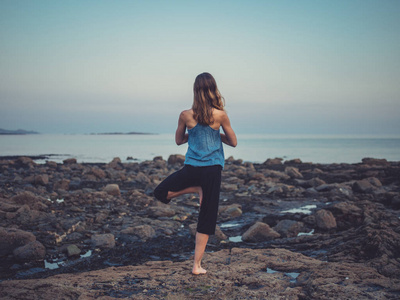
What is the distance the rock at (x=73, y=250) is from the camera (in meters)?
5.92

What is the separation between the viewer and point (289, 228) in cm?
732

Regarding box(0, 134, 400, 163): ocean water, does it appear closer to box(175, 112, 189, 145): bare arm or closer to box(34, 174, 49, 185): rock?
box(34, 174, 49, 185): rock

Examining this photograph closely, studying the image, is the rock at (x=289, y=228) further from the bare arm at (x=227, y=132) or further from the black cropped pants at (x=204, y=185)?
the bare arm at (x=227, y=132)

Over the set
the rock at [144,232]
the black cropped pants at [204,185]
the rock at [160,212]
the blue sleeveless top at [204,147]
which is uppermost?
the blue sleeveless top at [204,147]

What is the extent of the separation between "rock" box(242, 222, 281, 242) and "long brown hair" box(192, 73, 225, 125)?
400cm

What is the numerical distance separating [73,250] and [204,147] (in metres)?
3.83

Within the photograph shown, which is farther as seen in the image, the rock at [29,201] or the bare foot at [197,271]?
the rock at [29,201]

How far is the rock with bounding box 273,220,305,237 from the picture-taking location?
7.23 metres

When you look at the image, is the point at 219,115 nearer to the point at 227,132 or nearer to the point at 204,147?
the point at 227,132

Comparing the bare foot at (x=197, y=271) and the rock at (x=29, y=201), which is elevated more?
the bare foot at (x=197, y=271)

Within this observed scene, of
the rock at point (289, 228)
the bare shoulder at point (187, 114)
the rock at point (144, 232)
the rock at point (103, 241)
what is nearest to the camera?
the bare shoulder at point (187, 114)

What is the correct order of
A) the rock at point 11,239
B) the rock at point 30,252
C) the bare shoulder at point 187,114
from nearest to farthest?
the bare shoulder at point 187,114, the rock at point 30,252, the rock at point 11,239

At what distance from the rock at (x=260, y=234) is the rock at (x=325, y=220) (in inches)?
51.1

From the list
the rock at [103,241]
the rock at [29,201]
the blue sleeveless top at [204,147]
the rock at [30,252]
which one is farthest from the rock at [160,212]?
the blue sleeveless top at [204,147]
